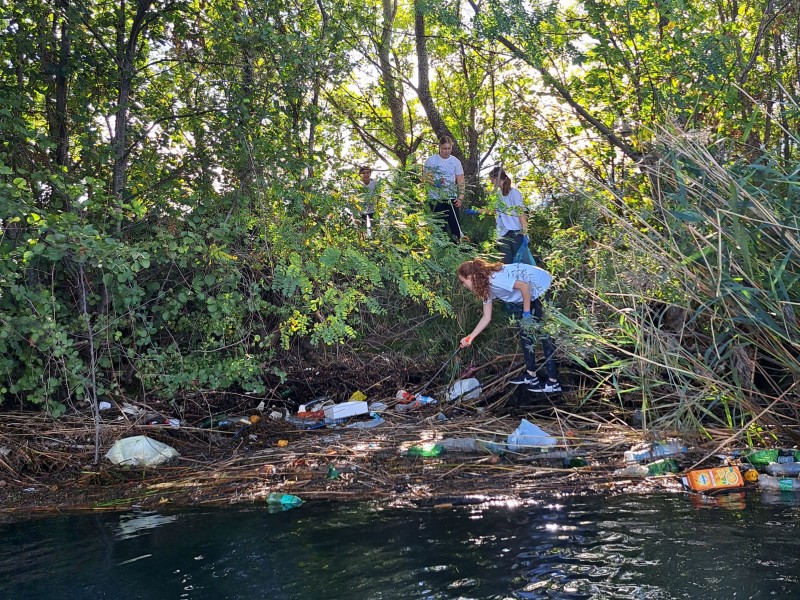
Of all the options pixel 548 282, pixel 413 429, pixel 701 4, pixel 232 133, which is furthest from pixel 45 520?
pixel 701 4

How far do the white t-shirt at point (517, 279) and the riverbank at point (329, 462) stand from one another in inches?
46.3

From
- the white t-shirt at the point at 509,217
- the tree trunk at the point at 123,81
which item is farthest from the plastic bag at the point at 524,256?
the tree trunk at the point at 123,81

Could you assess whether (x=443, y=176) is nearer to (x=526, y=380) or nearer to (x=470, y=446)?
(x=526, y=380)

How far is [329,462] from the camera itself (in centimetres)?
630

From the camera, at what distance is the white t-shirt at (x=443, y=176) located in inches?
325

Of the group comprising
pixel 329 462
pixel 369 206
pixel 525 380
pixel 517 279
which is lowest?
pixel 329 462

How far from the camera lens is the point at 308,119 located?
7.58 m

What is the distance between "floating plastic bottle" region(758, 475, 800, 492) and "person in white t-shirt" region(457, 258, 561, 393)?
2.40 meters

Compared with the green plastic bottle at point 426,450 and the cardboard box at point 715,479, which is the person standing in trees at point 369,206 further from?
the cardboard box at point 715,479

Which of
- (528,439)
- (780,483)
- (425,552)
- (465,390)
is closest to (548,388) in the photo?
(465,390)

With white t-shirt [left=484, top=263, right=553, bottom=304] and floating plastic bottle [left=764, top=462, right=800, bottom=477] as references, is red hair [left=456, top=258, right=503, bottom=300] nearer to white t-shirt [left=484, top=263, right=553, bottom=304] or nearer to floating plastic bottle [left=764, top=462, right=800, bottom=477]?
white t-shirt [left=484, top=263, right=553, bottom=304]

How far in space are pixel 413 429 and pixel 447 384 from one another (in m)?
1.38

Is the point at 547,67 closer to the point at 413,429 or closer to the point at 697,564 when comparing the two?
the point at 413,429

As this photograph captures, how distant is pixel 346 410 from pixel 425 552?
3.87 m
